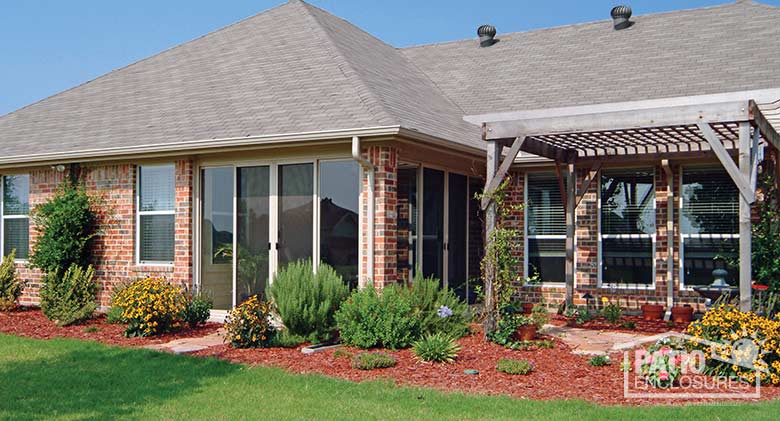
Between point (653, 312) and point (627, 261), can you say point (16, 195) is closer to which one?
point (627, 261)

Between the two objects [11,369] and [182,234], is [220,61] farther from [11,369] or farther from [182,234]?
[11,369]

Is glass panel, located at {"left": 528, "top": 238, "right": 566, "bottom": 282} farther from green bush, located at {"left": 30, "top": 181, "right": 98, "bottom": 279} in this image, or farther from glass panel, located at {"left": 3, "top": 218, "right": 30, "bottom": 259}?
glass panel, located at {"left": 3, "top": 218, "right": 30, "bottom": 259}

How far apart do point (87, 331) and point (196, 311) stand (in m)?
1.49

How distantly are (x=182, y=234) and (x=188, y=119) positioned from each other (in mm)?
1904

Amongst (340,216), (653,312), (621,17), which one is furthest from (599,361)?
(621,17)

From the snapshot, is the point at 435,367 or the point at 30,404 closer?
the point at 30,404

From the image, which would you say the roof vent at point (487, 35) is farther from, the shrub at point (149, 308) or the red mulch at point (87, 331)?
the shrub at point (149, 308)

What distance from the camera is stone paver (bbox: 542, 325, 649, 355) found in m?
8.72

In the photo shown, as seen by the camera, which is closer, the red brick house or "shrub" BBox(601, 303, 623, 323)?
Result: the red brick house

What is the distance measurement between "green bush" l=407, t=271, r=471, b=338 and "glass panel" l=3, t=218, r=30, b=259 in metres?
7.93

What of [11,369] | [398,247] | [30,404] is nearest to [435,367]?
[398,247]

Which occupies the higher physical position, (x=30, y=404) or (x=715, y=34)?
(x=715, y=34)

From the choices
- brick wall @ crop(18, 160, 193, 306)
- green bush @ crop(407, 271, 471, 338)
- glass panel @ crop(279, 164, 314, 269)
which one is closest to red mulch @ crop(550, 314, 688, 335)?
green bush @ crop(407, 271, 471, 338)

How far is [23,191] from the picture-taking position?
13.7 meters
